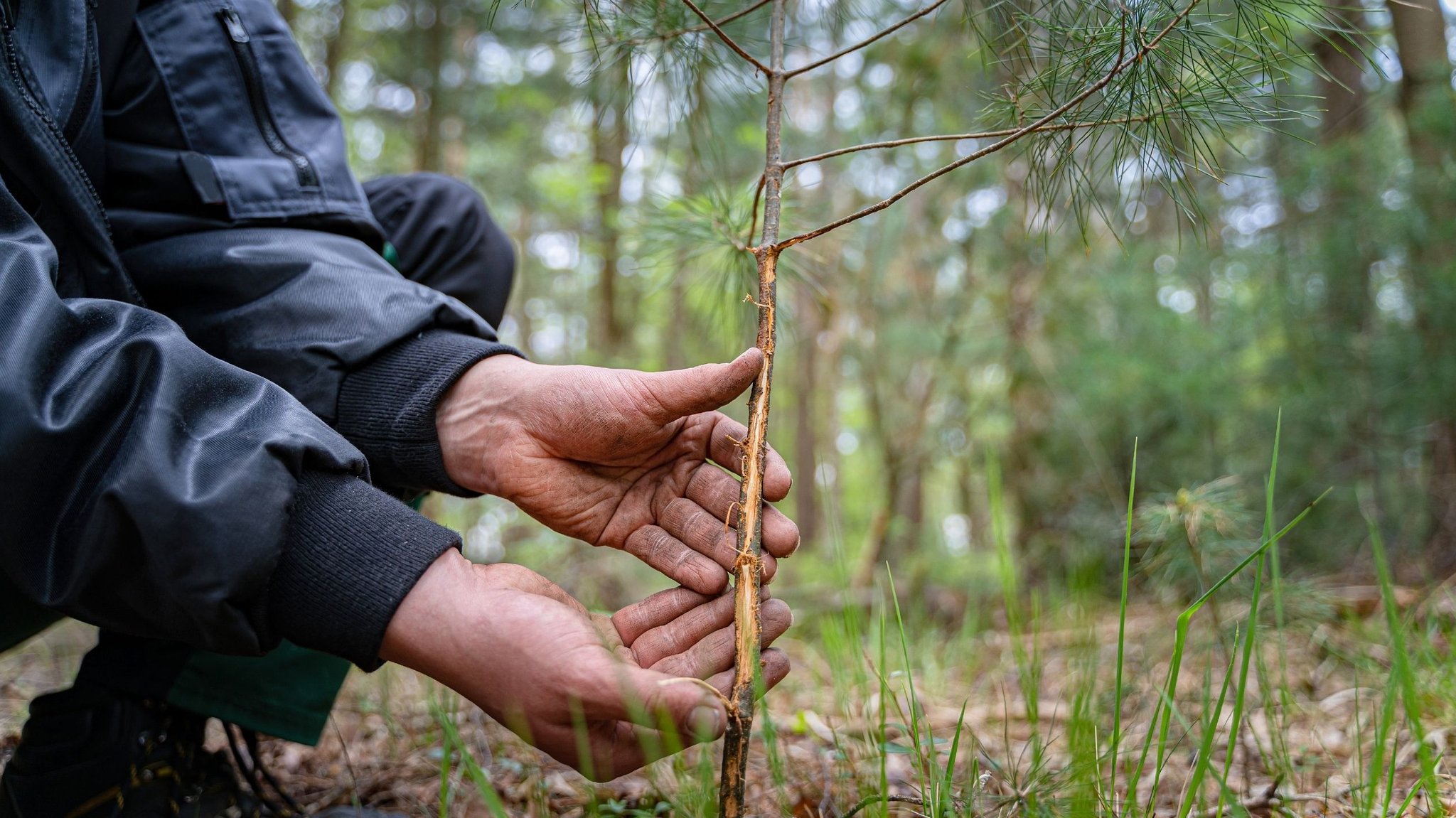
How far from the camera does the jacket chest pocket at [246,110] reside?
4.45 ft

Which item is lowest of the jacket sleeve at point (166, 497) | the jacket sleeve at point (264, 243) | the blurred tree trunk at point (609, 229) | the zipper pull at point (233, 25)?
the jacket sleeve at point (166, 497)

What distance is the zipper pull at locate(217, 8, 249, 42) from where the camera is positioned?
1410 mm

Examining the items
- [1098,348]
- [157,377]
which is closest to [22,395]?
[157,377]

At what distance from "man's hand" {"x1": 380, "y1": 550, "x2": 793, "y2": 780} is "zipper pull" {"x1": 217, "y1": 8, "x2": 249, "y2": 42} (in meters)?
1.08

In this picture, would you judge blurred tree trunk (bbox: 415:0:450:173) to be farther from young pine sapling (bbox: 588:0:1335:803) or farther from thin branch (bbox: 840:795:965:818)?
thin branch (bbox: 840:795:965:818)

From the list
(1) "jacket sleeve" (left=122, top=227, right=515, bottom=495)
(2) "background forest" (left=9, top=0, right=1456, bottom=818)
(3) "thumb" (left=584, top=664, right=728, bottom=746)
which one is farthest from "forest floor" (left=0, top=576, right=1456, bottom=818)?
(1) "jacket sleeve" (left=122, top=227, right=515, bottom=495)

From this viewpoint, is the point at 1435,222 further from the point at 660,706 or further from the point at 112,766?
the point at 112,766

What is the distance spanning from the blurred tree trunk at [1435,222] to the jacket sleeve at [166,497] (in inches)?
124


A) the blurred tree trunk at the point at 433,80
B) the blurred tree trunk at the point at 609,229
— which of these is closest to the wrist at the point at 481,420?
the blurred tree trunk at the point at 433,80

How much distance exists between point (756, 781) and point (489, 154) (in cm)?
751

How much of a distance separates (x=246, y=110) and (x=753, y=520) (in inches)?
45.5

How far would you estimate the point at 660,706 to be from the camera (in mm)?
799

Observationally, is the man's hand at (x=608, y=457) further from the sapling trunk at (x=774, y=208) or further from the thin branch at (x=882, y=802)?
the thin branch at (x=882, y=802)

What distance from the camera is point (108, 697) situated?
49.9 inches
